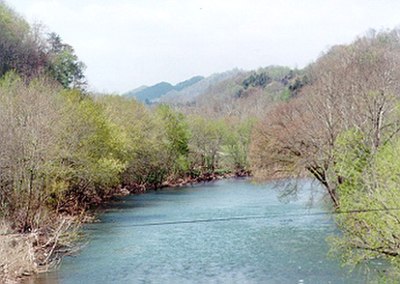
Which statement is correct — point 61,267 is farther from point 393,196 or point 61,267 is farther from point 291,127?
point 291,127

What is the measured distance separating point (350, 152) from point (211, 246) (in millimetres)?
8338

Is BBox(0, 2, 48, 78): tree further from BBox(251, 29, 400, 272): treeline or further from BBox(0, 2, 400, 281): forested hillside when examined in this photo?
BBox(251, 29, 400, 272): treeline

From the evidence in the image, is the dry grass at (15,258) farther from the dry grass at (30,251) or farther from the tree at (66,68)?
the tree at (66,68)

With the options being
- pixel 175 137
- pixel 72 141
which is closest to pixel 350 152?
pixel 72 141

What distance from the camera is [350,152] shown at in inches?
1234

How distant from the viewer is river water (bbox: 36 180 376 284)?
25.0 meters

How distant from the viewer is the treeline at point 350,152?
19.1 meters

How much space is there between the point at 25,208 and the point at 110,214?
43.8 feet

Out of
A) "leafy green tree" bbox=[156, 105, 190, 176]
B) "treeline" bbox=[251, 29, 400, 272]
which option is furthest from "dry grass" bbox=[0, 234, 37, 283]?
"leafy green tree" bbox=[156, 105, 190, 176]

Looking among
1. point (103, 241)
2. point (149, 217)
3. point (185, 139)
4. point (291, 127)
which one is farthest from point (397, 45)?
point (103, 241)

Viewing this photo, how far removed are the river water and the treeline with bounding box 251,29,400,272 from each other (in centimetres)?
222

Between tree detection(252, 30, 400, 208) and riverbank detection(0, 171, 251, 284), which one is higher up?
tree detection(252, 30, 400, 208)

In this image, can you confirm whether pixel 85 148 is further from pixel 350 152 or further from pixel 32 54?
Result: pixel 32 54

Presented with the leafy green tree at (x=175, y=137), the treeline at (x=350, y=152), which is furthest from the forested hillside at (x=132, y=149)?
the leafy green tree at (x=175, y=137)
